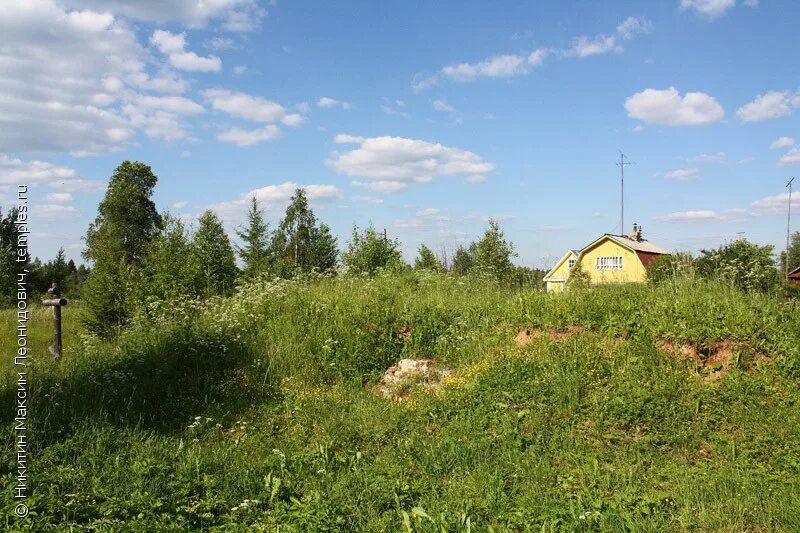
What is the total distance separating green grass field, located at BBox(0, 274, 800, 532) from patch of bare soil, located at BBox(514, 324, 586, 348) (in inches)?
2.2

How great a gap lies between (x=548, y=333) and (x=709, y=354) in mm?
1920

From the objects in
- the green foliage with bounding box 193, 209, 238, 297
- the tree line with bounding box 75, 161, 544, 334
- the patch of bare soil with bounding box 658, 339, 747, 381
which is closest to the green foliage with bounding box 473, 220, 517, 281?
the tree line with bounding box 75, 161, 544, 334

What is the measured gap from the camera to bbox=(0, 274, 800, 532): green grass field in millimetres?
4141

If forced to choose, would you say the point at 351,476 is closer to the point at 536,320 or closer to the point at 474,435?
the point at 474,435

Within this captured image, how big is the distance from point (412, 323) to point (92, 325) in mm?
12307

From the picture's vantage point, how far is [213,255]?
21531 millimetres

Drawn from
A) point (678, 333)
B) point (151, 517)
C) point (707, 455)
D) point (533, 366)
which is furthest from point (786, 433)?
point (151, 517)

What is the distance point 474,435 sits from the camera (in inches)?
227

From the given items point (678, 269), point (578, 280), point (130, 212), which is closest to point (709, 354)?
point (678, 269)

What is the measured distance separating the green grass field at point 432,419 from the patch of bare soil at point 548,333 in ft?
0.18

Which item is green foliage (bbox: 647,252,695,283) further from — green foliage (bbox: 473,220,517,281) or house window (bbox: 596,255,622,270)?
house window (bbox: 596,255,622,270)

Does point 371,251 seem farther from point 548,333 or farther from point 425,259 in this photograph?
point 548,333

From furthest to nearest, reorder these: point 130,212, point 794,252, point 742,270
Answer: point 794,252 < point 130,212 < point 742,270

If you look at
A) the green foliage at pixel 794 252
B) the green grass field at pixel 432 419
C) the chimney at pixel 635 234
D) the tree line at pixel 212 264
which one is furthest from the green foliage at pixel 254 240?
the green foliage at pixel 794 252
